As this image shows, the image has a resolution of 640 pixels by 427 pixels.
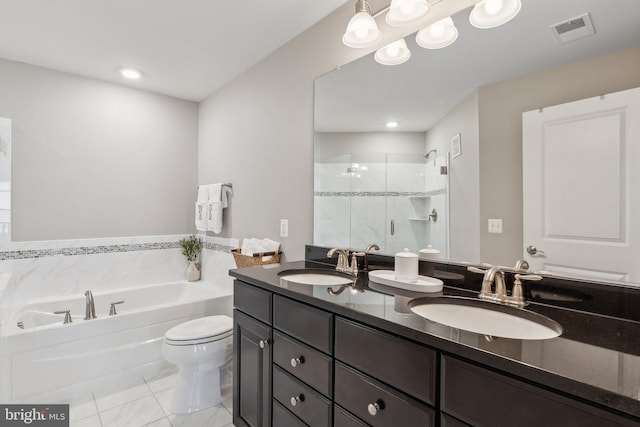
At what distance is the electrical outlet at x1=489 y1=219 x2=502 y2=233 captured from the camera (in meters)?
1.23

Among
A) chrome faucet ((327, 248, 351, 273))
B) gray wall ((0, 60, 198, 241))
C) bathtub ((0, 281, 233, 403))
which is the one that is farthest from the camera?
gray wall ((0, 60, 198, 241))

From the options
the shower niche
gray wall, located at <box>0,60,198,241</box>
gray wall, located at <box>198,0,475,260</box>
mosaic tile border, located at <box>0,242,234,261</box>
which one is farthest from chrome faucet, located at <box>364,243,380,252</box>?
gray wall, located at <box>0,60,198,241</box>

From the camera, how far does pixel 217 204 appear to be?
2.84 m

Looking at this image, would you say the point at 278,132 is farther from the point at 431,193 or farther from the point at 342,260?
the point at 431,193

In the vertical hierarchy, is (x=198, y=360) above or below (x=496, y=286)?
below

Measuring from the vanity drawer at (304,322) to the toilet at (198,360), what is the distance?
0.85 meters

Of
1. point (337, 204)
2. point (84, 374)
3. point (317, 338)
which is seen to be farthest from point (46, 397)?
point (337, 204)

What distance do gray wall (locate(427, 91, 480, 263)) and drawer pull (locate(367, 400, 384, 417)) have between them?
691 millimetres

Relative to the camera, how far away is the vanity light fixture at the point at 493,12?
3.92 feet

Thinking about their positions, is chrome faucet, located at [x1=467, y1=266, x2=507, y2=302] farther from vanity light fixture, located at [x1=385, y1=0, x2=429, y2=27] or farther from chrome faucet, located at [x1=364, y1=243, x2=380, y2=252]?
vanity light fixture, located at [x1=385, y1=0, x2=429, y2=27]

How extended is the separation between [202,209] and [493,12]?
2.63 metres

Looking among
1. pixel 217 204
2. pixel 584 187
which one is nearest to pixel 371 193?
pixel 584 187

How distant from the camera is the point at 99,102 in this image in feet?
9.16

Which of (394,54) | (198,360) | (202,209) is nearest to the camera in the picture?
(394,54)
